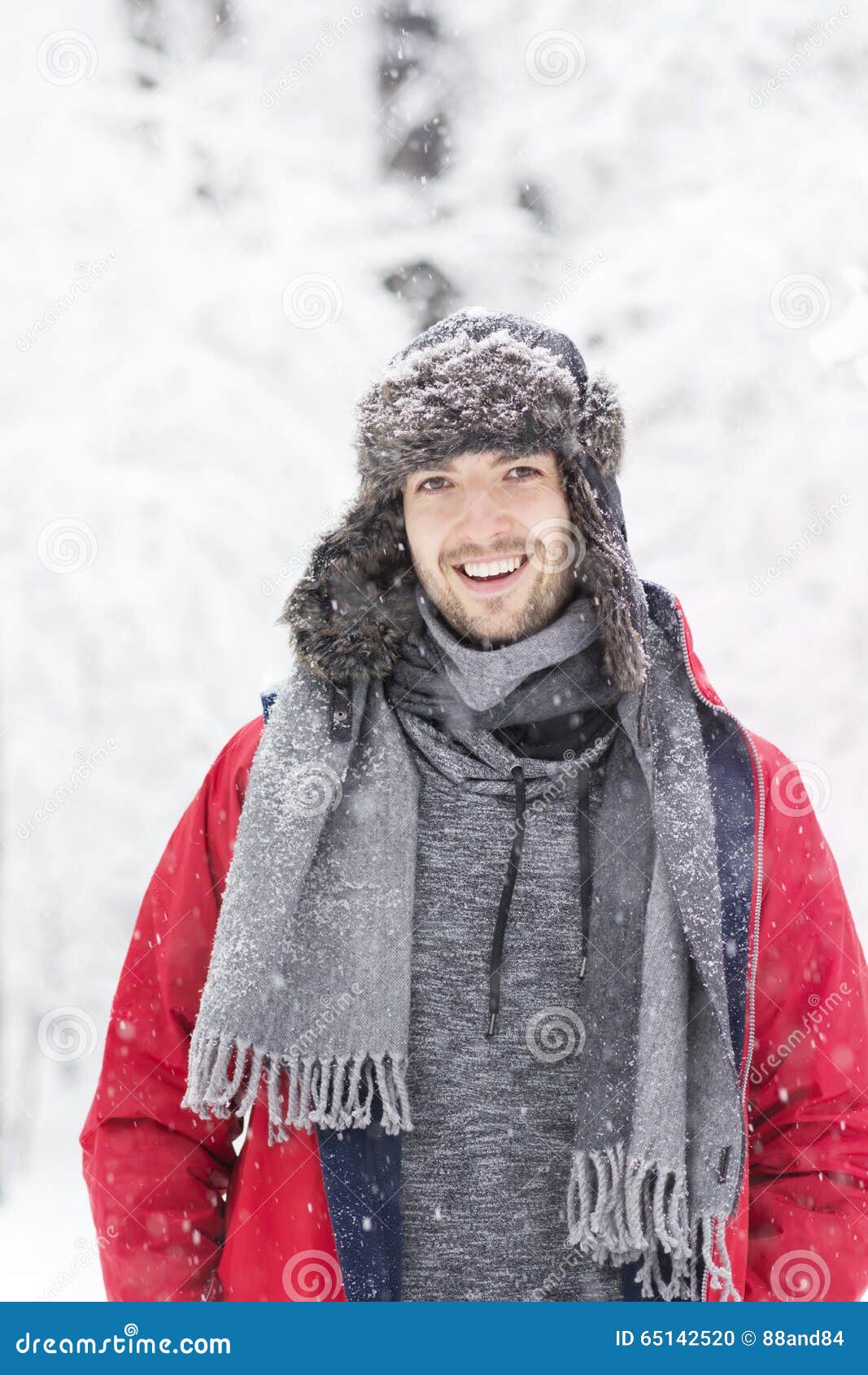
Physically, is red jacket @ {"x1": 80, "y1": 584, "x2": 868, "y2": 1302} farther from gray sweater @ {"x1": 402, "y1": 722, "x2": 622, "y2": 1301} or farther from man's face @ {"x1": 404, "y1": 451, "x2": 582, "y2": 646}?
man's face @ {"x1": 404, "y1": 451, "x2": 582, "y2": 646}

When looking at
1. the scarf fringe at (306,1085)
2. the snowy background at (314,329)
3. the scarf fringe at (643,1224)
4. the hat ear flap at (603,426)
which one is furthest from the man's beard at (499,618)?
the snowy background at (314,329)

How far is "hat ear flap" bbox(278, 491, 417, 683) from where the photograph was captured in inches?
72.6

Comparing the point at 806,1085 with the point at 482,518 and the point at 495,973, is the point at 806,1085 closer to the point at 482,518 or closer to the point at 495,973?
the point at 495,973

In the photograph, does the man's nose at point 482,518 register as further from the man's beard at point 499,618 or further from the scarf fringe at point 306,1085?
the scarf fringe at point 306,1085

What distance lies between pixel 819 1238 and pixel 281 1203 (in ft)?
2.72

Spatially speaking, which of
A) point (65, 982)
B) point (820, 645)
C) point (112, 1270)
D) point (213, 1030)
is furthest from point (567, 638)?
point (65, 982)

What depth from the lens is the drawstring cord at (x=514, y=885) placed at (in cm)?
166

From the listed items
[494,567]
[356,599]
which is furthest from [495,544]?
[356,599]

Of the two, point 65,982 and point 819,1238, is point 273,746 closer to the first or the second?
point 819,1238

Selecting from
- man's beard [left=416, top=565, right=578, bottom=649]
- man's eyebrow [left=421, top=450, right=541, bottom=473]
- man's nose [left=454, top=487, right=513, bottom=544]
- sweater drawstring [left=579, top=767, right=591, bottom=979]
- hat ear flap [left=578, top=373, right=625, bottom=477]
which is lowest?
sweater drawstring [left=579, top=767, right=591, bottom=979]

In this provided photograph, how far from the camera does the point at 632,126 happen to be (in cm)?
478

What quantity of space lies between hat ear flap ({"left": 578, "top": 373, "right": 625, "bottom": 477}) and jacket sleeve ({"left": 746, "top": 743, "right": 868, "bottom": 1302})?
683 mm

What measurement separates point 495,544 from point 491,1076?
0.86m

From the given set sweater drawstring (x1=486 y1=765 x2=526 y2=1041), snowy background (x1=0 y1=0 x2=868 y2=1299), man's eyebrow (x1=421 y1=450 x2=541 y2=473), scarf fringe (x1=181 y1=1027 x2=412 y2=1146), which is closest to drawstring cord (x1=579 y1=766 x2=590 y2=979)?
sweater drawstring (x1=486 y1=765 x2=526 y2=1041)
